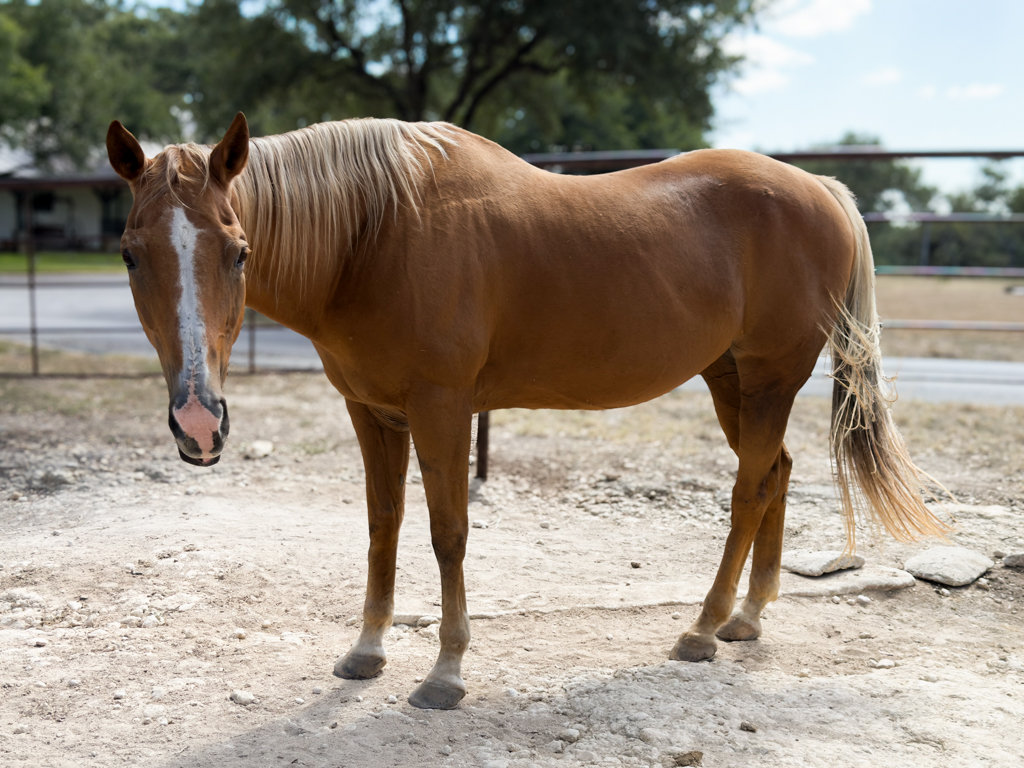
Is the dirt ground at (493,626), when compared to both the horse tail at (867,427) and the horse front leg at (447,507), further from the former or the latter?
the horse tail at (867,427)

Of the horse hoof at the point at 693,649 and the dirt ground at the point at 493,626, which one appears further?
the horse hoof at the point at 693,649

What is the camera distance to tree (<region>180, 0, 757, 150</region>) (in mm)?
12953

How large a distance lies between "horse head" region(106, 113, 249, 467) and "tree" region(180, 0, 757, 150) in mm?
11744

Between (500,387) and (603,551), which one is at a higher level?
(500,387)

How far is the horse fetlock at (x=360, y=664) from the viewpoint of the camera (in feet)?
8.68

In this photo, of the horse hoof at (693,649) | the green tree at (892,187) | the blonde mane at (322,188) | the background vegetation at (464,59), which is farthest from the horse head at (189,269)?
the green tree at (892,187)

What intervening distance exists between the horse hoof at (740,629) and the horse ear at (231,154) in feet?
7.48

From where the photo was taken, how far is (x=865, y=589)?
332 centimetres

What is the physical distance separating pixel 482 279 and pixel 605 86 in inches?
548

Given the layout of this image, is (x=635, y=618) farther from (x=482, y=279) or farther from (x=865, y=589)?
(x=482, y=279)

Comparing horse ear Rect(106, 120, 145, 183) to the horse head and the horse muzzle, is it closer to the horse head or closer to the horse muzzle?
the horse head

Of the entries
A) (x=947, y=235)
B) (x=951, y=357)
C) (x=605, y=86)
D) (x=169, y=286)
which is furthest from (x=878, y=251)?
(x=169, y=286)

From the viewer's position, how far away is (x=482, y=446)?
4695 millimetres

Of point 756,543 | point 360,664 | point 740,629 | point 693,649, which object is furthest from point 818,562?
point 360,664
